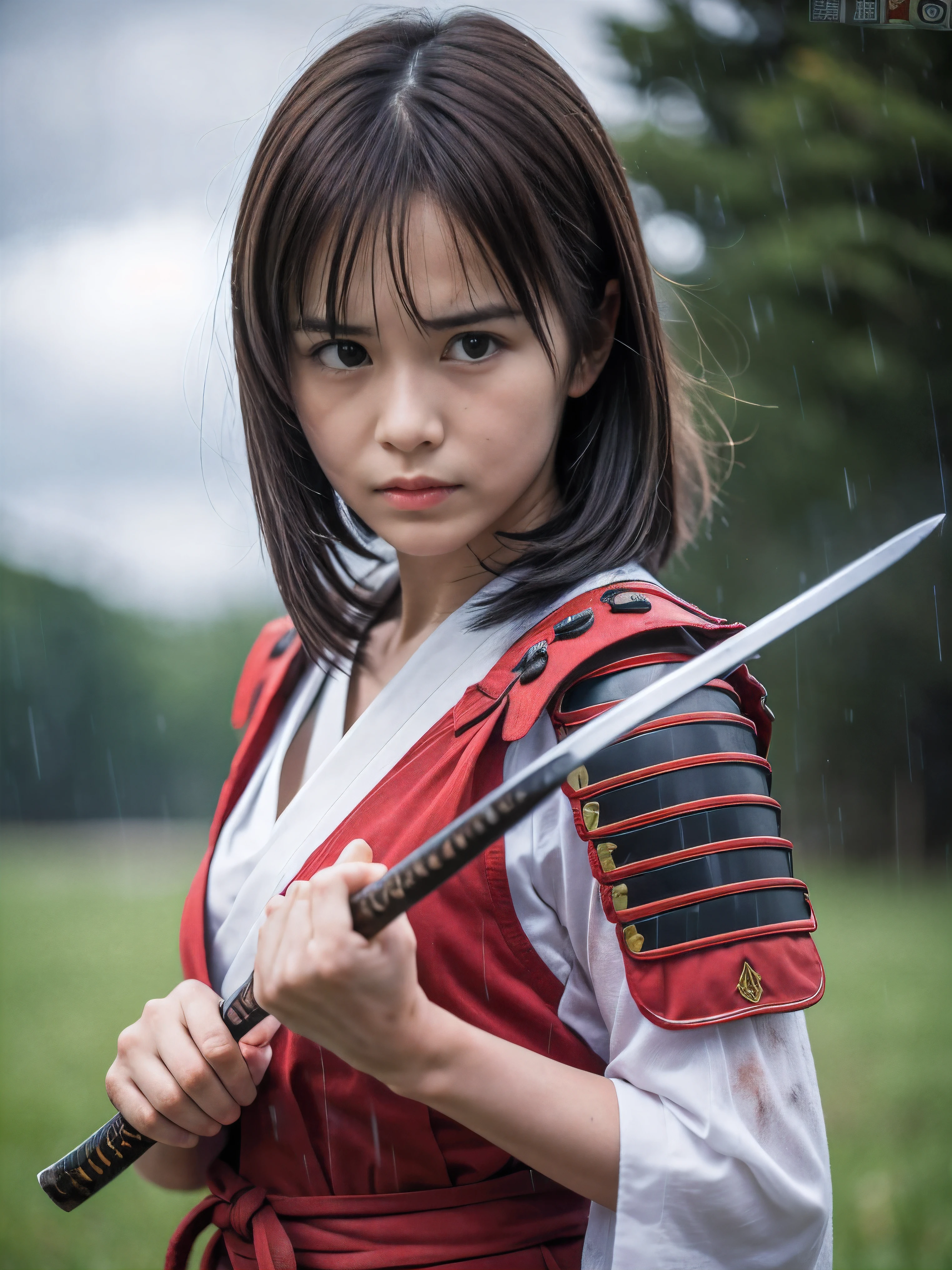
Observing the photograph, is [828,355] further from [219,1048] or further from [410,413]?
[219,1048]

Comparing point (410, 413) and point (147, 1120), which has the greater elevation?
point (410, 413)

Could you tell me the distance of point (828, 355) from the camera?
721 centimetres

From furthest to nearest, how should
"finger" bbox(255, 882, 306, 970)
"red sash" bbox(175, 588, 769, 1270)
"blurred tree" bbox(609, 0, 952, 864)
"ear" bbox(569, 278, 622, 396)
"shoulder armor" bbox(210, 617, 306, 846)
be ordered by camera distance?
"blurred tree" bbox(609, 0, 952, 864)
"shoulder armor" bbox(210, 617, 306, 846)
"ear" bbox(569, 278, 622, 396)
"red sash" bbox(175, 588, 769, 1270)
"finger" bbox(255, 882, 306, 970)

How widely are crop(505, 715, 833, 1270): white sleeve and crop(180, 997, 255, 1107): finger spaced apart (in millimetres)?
378

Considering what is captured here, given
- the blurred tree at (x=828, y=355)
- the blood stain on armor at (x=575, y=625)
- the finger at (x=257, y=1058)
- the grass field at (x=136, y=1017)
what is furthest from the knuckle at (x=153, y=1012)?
the blurred tree at (x=828, y=355)

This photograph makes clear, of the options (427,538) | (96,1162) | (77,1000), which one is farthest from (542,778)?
(77,1000)

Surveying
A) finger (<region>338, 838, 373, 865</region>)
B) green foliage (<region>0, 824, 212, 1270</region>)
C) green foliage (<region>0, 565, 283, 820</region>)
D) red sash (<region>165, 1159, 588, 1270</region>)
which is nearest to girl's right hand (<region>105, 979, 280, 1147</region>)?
red sash (<region>165, 1159, 588, 1270</region>)

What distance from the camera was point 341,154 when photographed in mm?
1047

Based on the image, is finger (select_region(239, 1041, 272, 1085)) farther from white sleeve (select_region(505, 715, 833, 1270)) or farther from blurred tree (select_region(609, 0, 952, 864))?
blurred tree (select_region(609, 0, 952, 864))

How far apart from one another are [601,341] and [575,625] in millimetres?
414

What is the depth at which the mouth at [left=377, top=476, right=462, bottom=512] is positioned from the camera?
1063mm

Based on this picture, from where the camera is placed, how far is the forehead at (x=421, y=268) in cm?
98

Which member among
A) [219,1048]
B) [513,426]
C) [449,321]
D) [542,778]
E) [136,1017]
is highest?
[449,321]

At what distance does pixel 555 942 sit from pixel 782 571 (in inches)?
263
